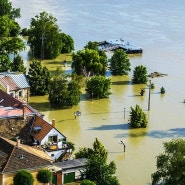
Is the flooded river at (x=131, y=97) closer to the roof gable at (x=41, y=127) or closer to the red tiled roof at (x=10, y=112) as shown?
the roof gable at (x=41, y=127)

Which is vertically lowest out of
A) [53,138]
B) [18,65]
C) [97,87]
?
[53,138]

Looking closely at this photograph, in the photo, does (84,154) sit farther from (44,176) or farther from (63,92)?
(63,92)

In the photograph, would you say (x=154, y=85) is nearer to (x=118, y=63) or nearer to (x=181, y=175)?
(x=118, y=63)

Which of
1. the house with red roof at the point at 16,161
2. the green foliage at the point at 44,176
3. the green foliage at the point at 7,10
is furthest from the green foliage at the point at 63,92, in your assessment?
the green foliage at the point at 7,10

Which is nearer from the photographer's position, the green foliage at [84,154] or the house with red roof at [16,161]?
the house with red roof at [16,161]

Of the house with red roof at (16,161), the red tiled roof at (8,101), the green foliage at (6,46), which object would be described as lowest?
the house with red roof at (16,161)

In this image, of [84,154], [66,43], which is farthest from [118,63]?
[84,154]
